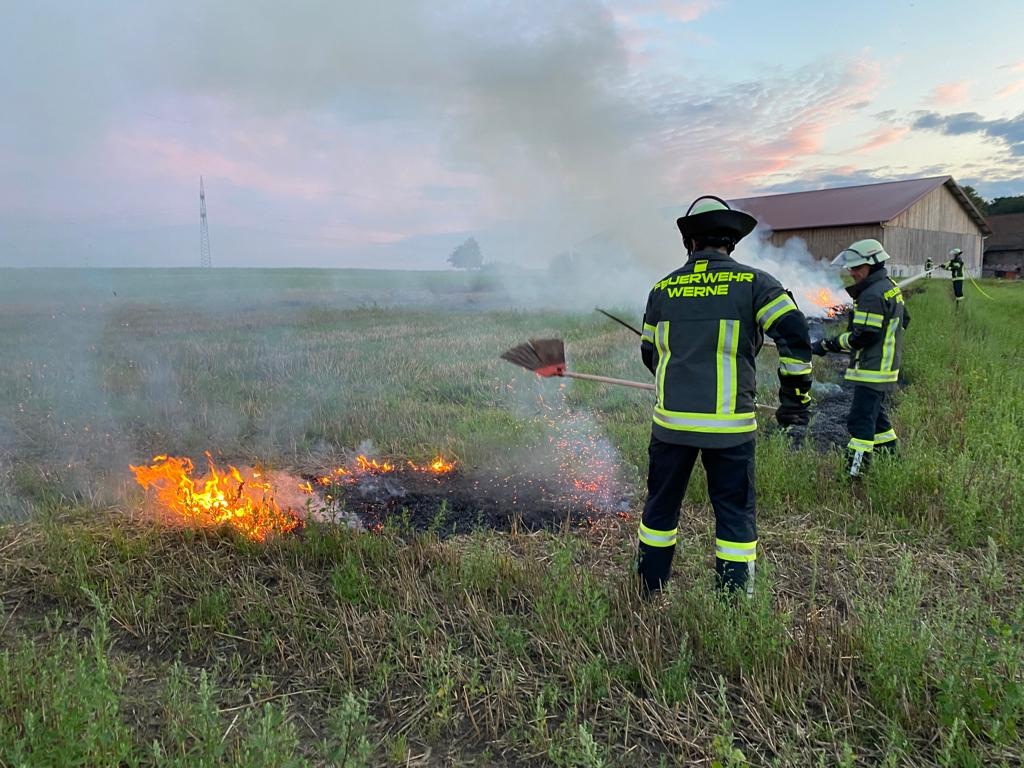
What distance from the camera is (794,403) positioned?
3.64 m

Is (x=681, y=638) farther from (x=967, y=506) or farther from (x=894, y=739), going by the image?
(x=967, y=506)

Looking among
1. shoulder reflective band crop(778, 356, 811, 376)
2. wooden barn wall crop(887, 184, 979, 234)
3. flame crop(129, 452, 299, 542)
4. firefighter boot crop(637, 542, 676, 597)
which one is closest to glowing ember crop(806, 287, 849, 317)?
wooden barn wall crop(887, 184, 979, 234)

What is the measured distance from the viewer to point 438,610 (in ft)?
11.0

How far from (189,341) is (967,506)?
11757 mm

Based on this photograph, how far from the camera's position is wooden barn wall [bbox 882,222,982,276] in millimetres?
30875

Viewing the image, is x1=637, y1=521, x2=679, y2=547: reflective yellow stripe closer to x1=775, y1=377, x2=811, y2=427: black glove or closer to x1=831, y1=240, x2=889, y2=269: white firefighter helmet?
x1=775, y1=377, x2=811, y2=427: black glove

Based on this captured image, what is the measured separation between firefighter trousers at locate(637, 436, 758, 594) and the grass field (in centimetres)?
16

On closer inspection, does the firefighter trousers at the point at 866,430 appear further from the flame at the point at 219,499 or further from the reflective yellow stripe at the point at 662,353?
the flame at the point at 219,499

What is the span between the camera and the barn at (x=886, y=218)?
102 feet

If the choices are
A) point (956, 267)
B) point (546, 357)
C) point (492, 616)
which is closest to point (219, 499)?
point (492, 616)

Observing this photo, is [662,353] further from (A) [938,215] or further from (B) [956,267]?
(A) [938,215]

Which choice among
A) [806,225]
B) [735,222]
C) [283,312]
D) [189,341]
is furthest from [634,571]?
[806,225]

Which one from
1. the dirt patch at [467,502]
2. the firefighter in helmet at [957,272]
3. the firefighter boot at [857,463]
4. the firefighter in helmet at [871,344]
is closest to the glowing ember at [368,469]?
the dirt patch at [467,502]

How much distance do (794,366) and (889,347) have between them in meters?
2.57
